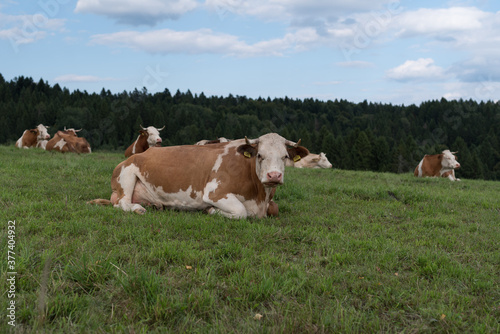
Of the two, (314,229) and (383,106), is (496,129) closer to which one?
(383,106)

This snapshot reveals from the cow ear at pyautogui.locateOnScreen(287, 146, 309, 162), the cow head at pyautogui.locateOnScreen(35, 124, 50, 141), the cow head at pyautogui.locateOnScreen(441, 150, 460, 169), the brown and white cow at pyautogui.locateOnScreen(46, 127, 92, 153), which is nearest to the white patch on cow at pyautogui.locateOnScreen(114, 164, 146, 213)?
the cow ear at pyautogui.locateOnScreen(287, 146, 309, 162)

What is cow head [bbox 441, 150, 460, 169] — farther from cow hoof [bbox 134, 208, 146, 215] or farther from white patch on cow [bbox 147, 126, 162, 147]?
cow hoof [bbox 134, 208, 146, 215]

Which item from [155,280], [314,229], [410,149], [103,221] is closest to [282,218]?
[314,229]

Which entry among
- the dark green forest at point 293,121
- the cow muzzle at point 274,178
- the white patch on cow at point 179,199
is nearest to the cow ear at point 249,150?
the cow muzzle at point 274,178

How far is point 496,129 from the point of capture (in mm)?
105250

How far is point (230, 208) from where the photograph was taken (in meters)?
6.19

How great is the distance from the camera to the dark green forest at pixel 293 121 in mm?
78125

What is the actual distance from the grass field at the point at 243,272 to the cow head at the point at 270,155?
703 mm

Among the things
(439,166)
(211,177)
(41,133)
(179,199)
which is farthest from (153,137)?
(439,166)

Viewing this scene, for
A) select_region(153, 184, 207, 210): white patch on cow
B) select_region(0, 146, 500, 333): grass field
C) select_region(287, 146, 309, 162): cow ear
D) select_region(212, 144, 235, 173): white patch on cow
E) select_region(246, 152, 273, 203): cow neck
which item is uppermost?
select_region(287, 146, 309, 162): cow ear

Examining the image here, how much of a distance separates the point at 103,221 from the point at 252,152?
95.8 inches

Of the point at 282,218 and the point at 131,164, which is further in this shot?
the point at 131,164

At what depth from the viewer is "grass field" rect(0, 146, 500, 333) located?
2.95 meters

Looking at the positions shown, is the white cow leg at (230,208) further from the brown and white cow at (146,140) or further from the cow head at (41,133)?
the cow head at (41,133)
